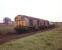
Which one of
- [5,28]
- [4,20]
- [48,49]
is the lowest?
[48,49]

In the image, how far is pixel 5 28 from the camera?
6.19 m

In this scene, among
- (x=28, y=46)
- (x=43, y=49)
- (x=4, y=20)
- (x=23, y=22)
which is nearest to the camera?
(x=43, y=49)

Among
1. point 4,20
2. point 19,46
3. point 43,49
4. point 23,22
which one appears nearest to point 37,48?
point 43,49

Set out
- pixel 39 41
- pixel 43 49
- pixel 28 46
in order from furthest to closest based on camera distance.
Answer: pixel 39 41 < pixel 28 46 < pixel 43 49

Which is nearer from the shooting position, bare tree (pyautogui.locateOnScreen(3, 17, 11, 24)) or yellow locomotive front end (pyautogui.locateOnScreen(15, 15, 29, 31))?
bare tree (pyautogui.locateOnScreen(3, 17, 11, 24))

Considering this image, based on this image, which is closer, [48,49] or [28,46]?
[48,49]

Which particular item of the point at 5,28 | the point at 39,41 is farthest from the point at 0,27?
the point at 39,41

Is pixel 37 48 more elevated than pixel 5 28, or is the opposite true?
pixel 5 28

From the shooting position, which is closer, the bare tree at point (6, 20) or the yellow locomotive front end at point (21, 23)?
the bare tree at point (6, 20)

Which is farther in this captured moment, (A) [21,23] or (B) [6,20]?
(A) [21,23]

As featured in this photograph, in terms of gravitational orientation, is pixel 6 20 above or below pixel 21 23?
above

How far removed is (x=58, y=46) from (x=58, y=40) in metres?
0.62

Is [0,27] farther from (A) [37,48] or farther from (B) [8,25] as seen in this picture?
(A) [37,48]

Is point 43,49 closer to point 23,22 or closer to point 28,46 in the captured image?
point 28,46
